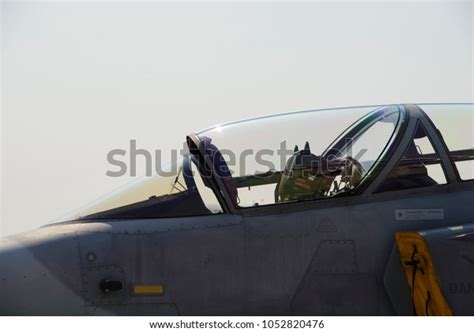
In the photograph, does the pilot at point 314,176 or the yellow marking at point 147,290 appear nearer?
the yellow marking at point 147,290

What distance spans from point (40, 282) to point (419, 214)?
3033 mm

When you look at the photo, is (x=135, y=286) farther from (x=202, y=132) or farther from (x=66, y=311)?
(x=202, y=132)

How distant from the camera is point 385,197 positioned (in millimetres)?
5711

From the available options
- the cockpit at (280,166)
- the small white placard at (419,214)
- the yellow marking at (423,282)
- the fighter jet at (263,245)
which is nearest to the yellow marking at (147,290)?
the fighter jet at (263,245)

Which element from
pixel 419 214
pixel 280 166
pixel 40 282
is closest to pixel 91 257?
pixel 40 282

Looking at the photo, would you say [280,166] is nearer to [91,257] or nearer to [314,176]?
[314,176]

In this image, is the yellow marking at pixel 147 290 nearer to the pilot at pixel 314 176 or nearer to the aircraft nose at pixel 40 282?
the aircraft nose at pixel 40 282

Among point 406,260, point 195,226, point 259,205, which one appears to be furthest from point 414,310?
point 195,226

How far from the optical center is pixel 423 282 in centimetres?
526

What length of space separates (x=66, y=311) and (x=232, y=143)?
2070 mm

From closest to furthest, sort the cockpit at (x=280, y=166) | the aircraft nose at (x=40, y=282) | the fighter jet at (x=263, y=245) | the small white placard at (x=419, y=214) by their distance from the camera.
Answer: the aircraft nose at (x=40, y=282), the fighter jet at (x=263, y=245), the small white placard at (x=419, y=214), the cockpit at (x=280, y=166)

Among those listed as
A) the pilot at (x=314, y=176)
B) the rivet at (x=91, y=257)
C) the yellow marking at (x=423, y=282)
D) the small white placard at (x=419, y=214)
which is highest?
the pilot at (x=314, y=176)

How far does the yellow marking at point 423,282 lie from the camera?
17.2 ft

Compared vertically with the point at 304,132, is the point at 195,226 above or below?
below
